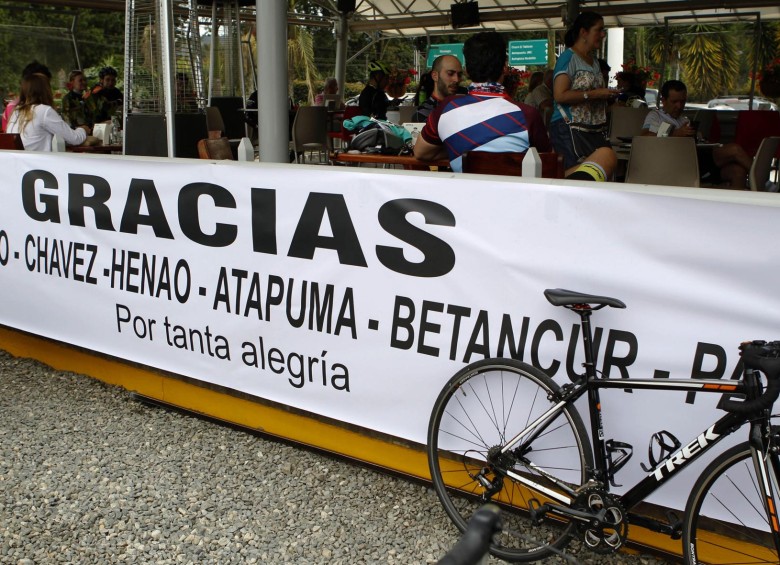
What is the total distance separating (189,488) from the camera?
142 inches

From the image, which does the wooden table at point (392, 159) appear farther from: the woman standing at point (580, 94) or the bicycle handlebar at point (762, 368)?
the bicycle handlebar at point (762, 368)

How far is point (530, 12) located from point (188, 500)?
58.0 ft

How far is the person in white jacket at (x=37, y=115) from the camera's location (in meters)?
6.80

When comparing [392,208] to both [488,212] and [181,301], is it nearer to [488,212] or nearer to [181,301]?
[488,212]

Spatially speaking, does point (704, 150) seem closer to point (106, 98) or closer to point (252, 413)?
point (252, 413)

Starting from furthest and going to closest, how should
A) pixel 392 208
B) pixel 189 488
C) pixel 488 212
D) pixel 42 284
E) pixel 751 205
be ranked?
pixel 42 284 → pixel 189 488 → pixel 392 208 → pixel 488 212 → pixel 751 205

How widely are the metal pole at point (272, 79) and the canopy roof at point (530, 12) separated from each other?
1206 cm

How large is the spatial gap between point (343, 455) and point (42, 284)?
2.22 metres

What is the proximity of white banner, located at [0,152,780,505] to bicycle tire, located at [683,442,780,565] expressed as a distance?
18cm

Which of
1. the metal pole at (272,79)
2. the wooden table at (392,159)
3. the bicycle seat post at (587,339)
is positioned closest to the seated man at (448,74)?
the wooden table at (392,159)

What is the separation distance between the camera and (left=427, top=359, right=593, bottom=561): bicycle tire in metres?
2.92

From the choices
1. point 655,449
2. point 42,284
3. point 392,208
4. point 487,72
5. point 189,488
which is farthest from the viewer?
point 42,284

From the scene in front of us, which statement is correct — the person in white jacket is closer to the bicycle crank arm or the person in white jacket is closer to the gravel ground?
the gravel ground

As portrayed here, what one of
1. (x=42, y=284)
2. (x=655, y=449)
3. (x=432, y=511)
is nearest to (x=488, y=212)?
(x=655, y=449)
